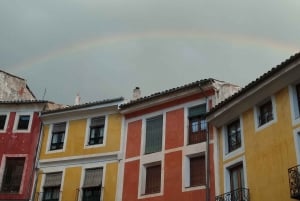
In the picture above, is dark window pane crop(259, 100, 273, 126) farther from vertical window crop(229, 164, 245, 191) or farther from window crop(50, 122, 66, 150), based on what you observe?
window crop(50, 122, 66, 150)

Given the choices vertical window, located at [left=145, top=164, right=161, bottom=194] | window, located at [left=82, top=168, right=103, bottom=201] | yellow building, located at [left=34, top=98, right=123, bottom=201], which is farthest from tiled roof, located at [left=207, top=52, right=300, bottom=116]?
window, located at [left=82, top=168, right=103, bottom=201]

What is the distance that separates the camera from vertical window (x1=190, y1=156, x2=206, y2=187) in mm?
22828

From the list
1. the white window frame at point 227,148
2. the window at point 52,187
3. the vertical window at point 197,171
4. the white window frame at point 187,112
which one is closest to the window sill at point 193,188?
the vertical window at point 197,171

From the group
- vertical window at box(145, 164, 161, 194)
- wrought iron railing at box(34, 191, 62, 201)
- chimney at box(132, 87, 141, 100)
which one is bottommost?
wrought iron railing at box(34, 191, 62, 201)

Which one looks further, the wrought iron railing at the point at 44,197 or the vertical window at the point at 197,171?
the wrought iron railing at the point at 44,197

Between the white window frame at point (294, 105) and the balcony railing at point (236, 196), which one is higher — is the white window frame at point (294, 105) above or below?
above

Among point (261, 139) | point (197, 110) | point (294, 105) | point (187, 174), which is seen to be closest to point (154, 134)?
point (197, 110)

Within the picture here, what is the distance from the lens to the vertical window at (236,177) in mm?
20812

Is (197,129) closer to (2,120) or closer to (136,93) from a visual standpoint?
(136,93)

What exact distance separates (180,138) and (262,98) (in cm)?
563

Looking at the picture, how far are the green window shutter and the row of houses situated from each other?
0.05 metres

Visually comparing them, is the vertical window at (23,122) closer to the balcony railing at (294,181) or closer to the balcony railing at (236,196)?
the balcony railing at (236,196)

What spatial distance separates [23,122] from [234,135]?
14.3 m

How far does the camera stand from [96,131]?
28.2 meters
